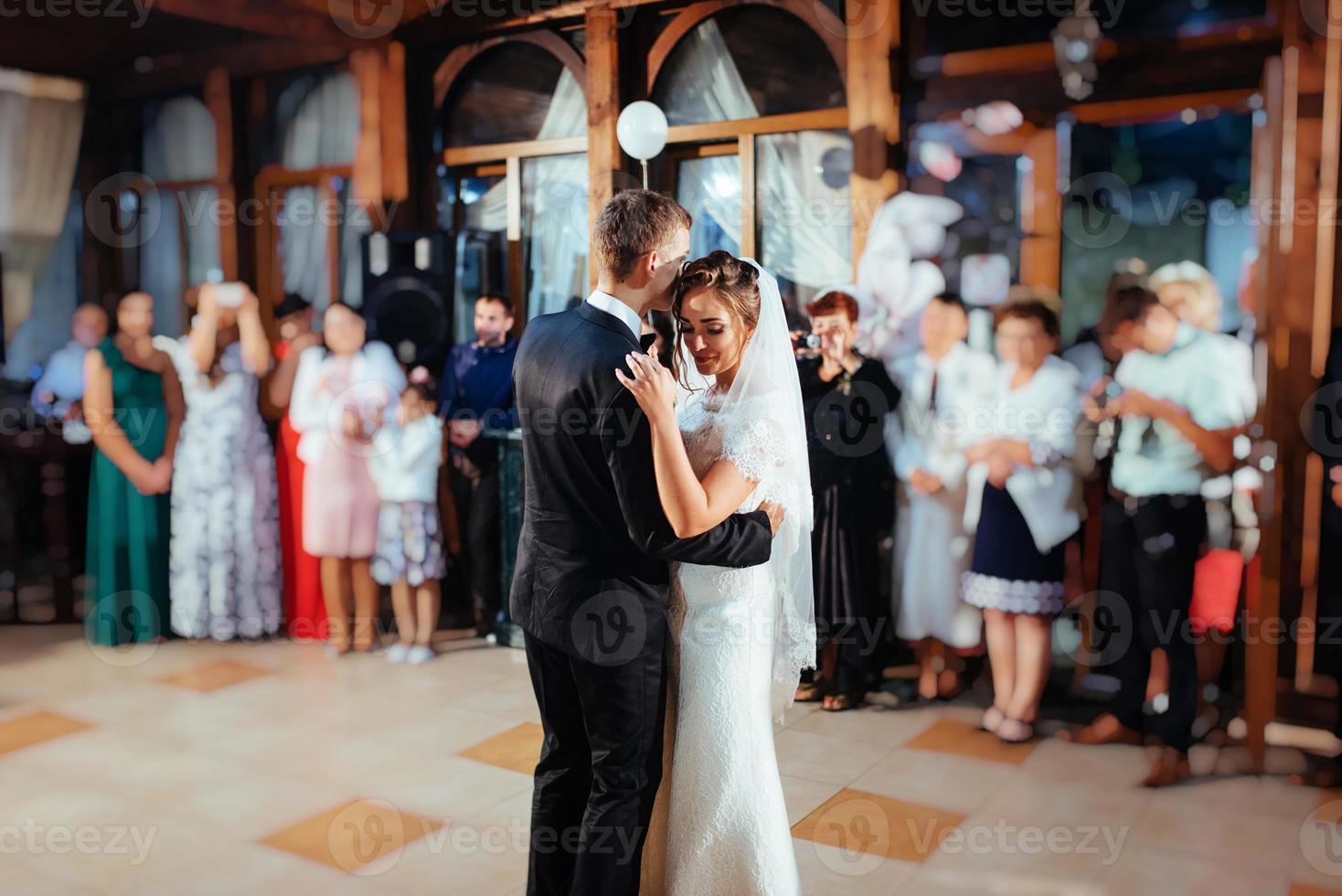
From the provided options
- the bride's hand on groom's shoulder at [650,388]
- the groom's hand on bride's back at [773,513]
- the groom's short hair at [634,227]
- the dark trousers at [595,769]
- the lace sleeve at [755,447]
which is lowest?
the dark trousers at [595,769]

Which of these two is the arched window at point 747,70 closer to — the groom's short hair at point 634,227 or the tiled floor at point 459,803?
the tiled floor at point 459,803

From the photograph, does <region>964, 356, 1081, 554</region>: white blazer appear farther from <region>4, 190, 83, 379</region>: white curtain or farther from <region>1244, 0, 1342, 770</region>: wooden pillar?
<region>4, 190, 83, 379</region>: white curtain

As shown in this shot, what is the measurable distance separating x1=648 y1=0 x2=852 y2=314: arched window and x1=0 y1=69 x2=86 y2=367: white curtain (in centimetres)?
411

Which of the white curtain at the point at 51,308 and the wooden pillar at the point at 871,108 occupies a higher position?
the wooden pillar at the point at 871,108

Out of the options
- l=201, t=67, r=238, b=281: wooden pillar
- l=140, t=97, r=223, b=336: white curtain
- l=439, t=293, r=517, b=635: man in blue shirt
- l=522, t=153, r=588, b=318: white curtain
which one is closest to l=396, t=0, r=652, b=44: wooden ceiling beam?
l=522, t=153, r=588, b=318: white curtain

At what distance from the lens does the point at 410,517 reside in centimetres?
486

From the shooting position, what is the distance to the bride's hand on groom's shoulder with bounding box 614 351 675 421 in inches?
75.9

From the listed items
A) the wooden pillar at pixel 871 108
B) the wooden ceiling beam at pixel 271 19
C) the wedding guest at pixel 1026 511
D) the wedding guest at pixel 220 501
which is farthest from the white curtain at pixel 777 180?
the wedding guest at pixel 220 501

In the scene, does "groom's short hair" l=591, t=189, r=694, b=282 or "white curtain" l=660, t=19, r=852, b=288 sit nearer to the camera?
"groom's short hair" l=591, t=189, r=694, b=282

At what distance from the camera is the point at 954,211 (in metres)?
4.60

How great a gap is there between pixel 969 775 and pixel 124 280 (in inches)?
244

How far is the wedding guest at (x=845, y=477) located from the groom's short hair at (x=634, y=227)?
2143 millimetres

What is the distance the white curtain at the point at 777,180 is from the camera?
499cm

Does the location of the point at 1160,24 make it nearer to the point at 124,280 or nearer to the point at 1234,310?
the point at 1234,310
